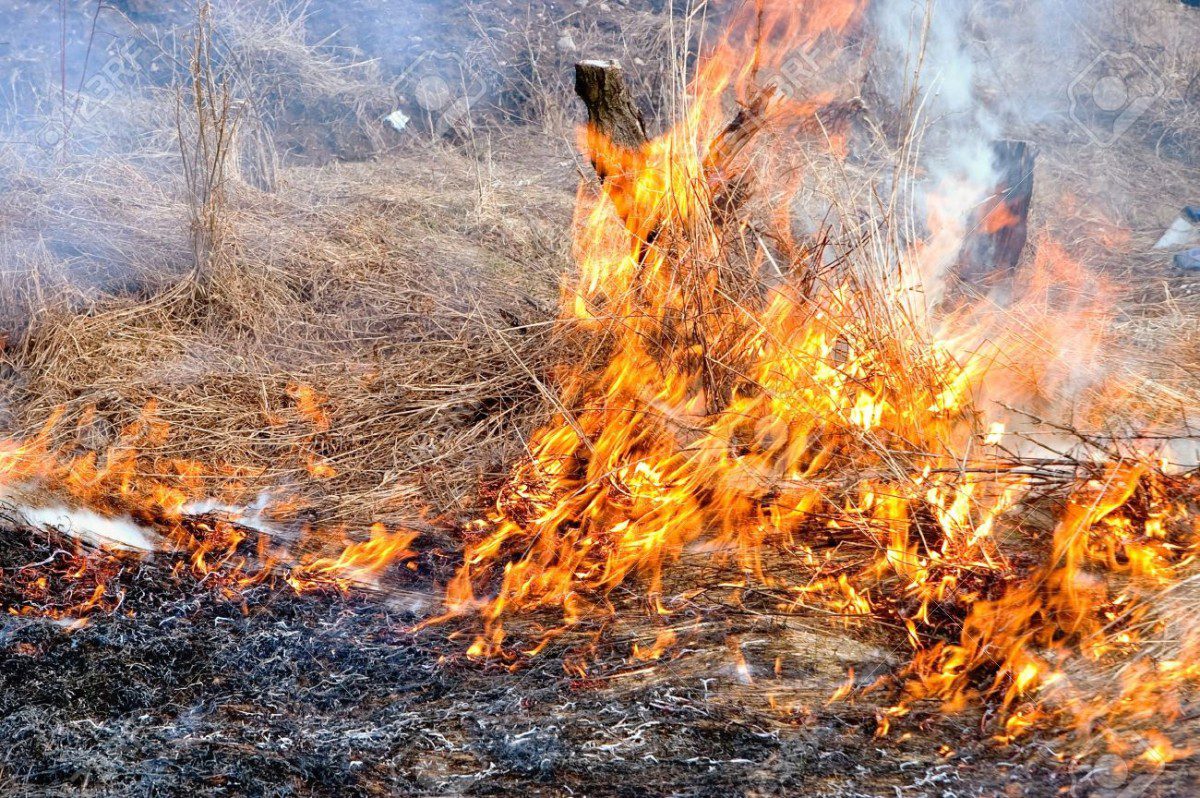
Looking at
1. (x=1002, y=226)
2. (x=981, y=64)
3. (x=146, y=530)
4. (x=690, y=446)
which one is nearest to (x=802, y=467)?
(x=690, y=446)

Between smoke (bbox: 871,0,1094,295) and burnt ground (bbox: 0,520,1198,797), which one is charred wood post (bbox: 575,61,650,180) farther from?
smoke (bbox: 871,0,1094,295)

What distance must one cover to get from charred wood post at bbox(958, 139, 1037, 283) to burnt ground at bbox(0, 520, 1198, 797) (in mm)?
3590

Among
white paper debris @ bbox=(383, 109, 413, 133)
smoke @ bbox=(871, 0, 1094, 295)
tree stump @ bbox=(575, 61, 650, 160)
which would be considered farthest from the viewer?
smoke @ bbox=(871, 0, 1094, 295)

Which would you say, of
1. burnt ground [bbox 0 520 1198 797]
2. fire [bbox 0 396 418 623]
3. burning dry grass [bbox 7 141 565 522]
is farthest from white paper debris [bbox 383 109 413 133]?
burnt ground [bbox 0 520 1198 797]

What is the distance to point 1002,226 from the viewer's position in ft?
18.2

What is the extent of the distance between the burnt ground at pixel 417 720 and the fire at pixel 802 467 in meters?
0.16

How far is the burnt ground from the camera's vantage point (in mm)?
2236

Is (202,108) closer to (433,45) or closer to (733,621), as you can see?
(733,621)

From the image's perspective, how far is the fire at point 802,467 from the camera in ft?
8.70

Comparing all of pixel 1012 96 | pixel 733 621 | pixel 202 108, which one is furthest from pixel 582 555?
pixel 1012 96

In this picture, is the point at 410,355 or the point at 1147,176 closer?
the point at 410,355

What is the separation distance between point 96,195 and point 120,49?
3.12 meters

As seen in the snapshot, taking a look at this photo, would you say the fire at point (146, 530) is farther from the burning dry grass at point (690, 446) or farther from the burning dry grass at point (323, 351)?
the burning dry grass at point (323, 351)

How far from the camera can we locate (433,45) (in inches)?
343
